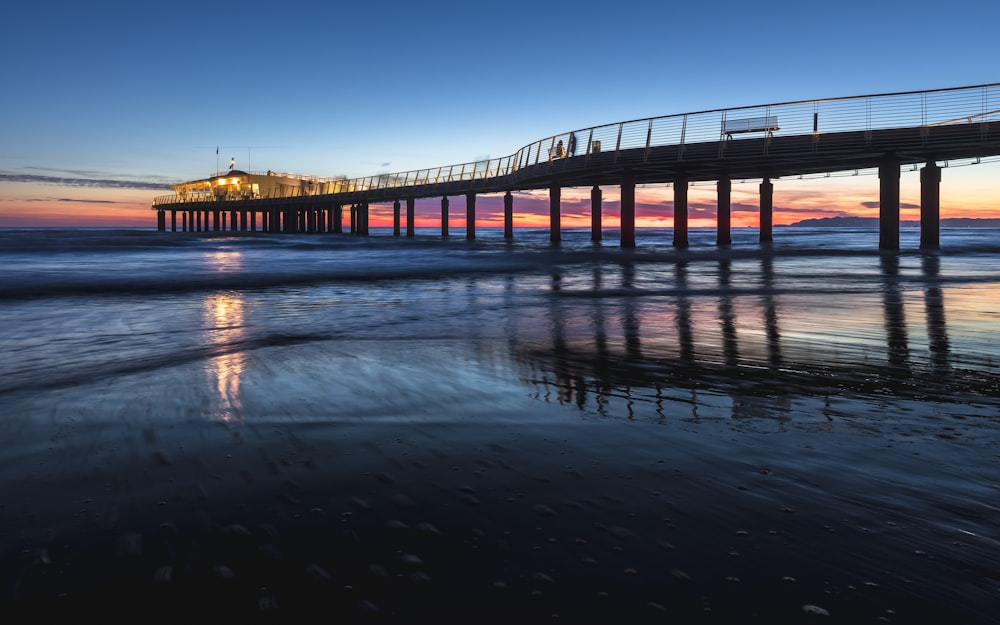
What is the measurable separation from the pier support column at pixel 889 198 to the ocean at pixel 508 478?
2569 cm

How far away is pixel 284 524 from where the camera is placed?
2.79 metres

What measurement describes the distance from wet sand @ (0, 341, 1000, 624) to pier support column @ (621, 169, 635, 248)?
104 feet

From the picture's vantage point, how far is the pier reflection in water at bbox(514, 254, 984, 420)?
16.5ft

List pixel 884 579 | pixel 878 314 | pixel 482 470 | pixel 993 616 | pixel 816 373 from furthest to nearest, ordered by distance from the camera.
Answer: pixel 878 314 < pixel 816 373 < pixel 482 470 < pixel 884 579 < pixel 993 616

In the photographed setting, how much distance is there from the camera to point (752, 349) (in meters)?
6.96

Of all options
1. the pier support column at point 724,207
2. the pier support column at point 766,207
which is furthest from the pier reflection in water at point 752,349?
the pier support column at point 766,207

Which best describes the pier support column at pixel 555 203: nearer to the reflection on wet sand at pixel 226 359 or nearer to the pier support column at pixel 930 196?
the pier support column at pixel 930 196

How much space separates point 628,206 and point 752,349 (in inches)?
1199

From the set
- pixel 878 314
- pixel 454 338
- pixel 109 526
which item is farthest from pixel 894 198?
pixel 109 526

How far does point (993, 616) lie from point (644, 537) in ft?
3.60

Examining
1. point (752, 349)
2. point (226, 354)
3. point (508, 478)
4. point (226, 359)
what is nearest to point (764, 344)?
point (752, 349)

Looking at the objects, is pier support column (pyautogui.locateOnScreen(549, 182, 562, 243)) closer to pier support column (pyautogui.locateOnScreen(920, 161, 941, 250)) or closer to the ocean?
pier support column (pyautogui.locateOnScreen(920, 161, 941, 250))

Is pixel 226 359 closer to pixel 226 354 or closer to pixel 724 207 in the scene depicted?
pixel 226 354

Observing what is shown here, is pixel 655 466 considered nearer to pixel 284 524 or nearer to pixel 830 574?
pixel 830 574
